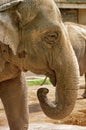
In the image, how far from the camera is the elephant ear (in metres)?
2.54

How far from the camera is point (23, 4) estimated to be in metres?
2.58

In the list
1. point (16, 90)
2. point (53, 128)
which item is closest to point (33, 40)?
point (16, 90)

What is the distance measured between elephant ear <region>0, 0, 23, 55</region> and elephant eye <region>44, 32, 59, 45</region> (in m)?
0.18

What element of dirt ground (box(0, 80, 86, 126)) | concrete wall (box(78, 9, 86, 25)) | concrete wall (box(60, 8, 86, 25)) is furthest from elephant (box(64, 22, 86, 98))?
concrete wall (box(78, 9, 86, 25))

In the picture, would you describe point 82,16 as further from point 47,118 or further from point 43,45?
point 43,45

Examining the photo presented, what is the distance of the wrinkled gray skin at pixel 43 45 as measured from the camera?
8.23 feet

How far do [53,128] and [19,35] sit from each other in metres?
1.57

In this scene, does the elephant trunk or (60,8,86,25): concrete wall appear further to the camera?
(60,8,86,25): concrete wall

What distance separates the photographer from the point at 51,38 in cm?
254

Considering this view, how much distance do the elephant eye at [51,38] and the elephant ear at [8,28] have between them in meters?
0.18

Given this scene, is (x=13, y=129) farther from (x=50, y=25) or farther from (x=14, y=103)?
(x=50, y=25)

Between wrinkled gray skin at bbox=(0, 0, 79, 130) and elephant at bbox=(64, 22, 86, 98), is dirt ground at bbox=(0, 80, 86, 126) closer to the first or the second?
elephant at bbox=(64, 22, 86, 98)

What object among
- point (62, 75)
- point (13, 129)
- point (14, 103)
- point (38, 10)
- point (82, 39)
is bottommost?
point (82, 39)

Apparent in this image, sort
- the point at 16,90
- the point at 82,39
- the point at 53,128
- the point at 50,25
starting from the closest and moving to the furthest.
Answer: the point at 50,25 < the point at 16,90 < the point at 53,128 < the point at 82,39
